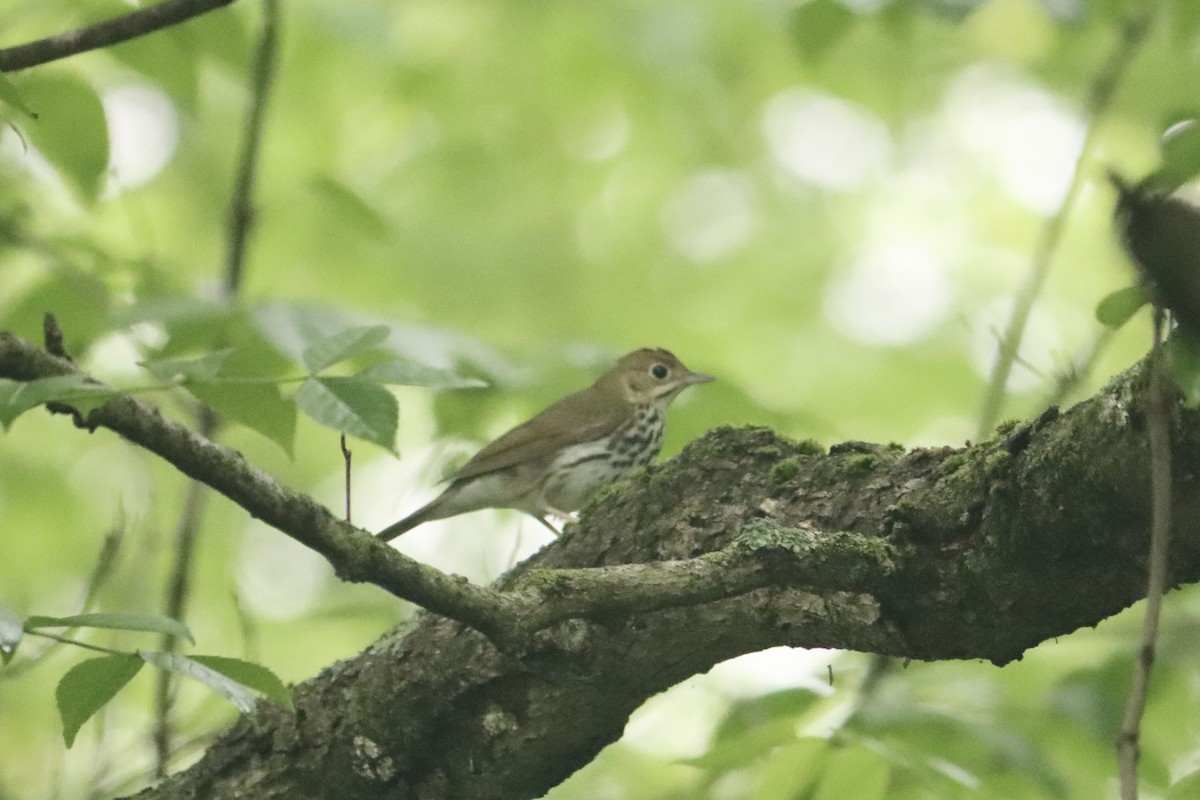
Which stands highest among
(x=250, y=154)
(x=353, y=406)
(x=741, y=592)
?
(x=250, y=154)

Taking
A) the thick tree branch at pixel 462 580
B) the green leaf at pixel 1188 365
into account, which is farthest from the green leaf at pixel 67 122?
the green leaf at pixel 1188 365

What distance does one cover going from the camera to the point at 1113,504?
6.64ft

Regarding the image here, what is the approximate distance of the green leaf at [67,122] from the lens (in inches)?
123

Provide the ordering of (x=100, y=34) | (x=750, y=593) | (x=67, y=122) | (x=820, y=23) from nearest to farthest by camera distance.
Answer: (x=100, y=34) < (x=750, y=593) < (x=67, y=122) < (x=820, y=23)

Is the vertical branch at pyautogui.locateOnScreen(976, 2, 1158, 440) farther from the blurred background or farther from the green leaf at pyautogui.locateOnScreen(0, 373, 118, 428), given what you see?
the green leaf at pyautogui.locateOnScreen(0, 373, 118, 428)

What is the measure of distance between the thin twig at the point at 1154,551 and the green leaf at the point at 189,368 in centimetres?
132

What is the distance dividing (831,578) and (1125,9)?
3.12 m

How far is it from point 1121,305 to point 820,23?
2.16m

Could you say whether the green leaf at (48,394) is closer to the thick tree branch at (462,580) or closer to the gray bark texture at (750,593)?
the thick tree branch at (462,580)

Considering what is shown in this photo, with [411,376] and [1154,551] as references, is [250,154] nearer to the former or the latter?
[411,376]

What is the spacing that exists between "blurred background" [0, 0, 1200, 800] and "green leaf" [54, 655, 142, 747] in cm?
96

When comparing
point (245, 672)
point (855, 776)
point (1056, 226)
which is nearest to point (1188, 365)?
point (245, 672)

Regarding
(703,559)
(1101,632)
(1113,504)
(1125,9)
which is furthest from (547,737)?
(1125,9)

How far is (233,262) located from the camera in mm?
4688
